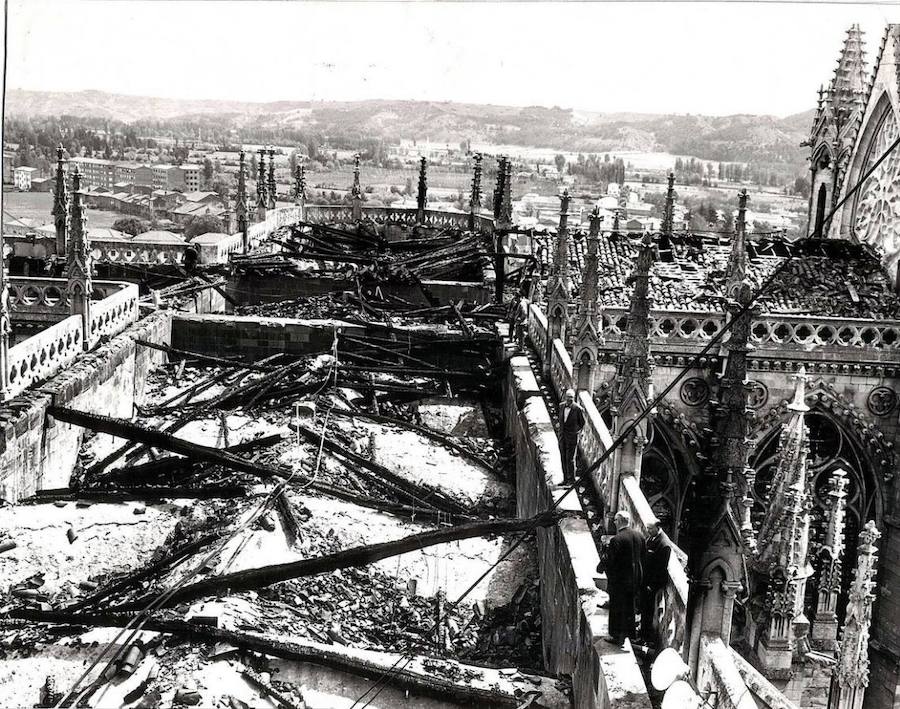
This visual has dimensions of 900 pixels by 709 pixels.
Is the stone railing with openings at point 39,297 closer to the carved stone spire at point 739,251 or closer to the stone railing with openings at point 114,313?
the stone railing with openings at point 114,313

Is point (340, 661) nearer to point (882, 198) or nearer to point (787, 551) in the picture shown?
point (787, 551)

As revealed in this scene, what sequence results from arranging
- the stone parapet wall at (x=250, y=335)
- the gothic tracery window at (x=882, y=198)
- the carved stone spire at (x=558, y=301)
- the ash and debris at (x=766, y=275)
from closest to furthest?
the carved stone spire at (x=558, y=301) < the stone parapet wall at (x=250, y=335) < the ash and debris at (x=766, y=275) < the gothic tracery window at (x=882, y=198)

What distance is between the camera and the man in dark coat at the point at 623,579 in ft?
24.4

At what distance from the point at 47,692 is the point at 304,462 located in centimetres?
588

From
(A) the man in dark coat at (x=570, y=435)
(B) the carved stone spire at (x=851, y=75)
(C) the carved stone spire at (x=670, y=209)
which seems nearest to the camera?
(A) the man in dark coat at (x=570, y=435)

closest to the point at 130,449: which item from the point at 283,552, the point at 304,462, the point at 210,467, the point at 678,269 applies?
the point at 210,467

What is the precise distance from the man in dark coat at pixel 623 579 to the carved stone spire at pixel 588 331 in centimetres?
542

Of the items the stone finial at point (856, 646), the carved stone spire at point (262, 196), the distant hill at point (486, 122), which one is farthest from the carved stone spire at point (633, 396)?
the carved stone spire at point (262, 196)

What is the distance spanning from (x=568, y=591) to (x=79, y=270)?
11.6m

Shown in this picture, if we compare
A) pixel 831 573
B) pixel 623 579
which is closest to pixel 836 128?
pixel 831 573

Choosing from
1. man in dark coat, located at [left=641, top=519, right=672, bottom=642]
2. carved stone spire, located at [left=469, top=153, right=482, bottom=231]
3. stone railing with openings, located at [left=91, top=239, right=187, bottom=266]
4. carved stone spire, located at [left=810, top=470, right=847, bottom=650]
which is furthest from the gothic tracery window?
man in dark coat, located at [left=641, top=519, right=672, bottom=642]

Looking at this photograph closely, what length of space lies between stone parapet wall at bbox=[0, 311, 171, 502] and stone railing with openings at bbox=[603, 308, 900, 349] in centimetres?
1283

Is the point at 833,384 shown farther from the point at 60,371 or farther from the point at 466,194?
the point at 466,194

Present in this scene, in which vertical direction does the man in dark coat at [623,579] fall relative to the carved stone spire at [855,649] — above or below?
above
